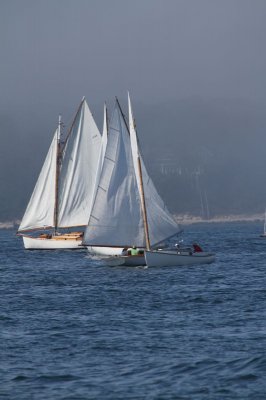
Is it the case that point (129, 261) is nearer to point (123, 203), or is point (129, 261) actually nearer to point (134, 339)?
point (123, 203)

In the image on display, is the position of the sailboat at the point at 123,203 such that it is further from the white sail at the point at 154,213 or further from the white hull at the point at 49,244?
the white hull at the point at 49,244

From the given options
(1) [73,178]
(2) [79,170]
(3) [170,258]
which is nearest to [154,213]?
(3) [170,258]

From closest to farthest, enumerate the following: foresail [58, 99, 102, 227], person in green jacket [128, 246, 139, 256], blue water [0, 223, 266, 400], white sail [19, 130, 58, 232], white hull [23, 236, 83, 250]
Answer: blue water [0, 223, 266, 400] < person in green jacket [128, 246, 139, 256] < foresail [58, 99, 102, 227] < white hull [23, 236, 83, 250] < white sail [19, 130, 58, 232]

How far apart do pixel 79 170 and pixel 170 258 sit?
44430mm

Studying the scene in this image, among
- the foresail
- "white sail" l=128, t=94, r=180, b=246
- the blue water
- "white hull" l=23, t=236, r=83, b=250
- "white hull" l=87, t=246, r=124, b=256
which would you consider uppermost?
the foresail

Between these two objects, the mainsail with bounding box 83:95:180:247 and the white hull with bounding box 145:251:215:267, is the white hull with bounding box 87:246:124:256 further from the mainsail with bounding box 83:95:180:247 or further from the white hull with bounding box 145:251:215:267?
the mainsail with bounding box 83:95:180:247

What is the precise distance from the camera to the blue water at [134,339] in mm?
32469

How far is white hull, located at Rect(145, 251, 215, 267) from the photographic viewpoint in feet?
261

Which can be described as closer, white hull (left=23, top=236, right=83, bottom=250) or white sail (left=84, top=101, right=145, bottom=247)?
white sail (left=84, top=101, right=145, bottom=247)

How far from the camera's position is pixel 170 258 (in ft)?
264

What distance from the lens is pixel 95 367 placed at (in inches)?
1399

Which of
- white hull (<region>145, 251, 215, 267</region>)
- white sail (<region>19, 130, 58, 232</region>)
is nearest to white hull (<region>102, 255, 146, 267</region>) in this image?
white hull (<region>145, 251, 215, 267</region>)

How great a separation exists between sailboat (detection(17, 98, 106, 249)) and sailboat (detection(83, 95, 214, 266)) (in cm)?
3786

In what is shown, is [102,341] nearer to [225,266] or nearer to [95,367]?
[95,367]
